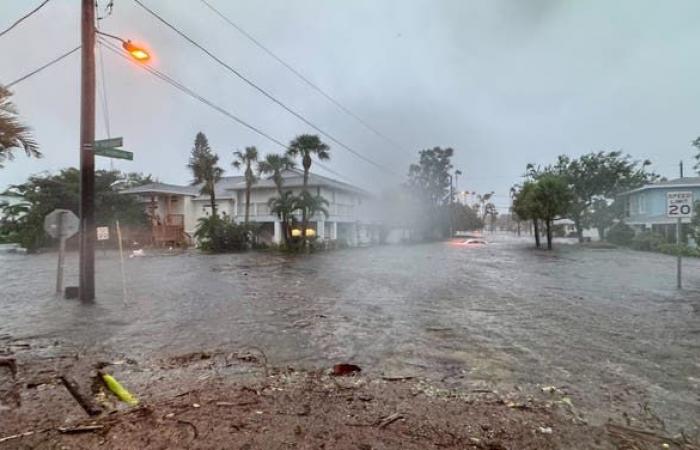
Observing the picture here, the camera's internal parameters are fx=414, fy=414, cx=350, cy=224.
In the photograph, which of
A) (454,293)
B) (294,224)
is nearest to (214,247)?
(294,224)

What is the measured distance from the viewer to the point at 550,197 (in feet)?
109

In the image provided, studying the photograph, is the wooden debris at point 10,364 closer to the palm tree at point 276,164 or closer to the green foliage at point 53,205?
the palm tree at point 276,164

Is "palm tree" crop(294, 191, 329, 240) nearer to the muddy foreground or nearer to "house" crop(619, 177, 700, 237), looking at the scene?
the muddy foreground

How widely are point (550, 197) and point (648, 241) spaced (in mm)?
8015

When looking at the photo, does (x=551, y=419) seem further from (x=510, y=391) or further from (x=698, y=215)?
(x=698, y=215)

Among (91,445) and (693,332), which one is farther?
(693,332)

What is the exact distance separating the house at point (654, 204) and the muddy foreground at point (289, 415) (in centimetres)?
3669

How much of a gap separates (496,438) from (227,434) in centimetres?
211

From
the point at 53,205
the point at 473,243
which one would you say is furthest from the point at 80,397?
the point at 473,243

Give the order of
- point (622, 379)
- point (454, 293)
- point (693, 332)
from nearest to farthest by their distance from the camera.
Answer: point (622, 379)
point (693, 332)
point (454, 293)

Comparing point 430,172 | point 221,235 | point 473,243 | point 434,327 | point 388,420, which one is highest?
point 430,172

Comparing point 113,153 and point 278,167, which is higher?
point 278,167

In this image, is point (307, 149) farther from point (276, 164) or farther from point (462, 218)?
point (462, 218)

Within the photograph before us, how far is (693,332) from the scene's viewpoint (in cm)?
717
